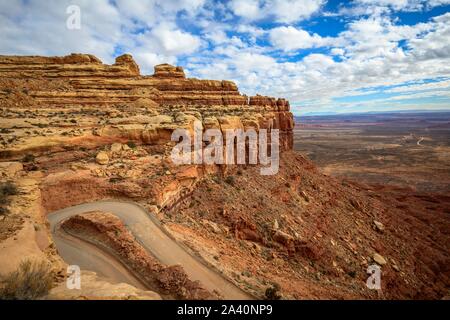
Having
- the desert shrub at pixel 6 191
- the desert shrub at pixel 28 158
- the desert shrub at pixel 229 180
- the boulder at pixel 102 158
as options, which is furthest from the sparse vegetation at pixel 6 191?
the desert shrub at pixel 229 180

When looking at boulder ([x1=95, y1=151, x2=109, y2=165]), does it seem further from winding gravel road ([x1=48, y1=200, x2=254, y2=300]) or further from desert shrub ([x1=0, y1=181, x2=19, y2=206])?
A: desert shrub ([x1=0, y1=181, x2=19, y2=206])

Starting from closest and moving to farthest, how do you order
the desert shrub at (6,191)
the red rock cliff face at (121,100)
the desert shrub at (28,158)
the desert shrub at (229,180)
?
the desert shrub at (6,191) < the desert shrub at (28,158) < the red rock cliff face at (121,100) < the desert shrub at (229,180)

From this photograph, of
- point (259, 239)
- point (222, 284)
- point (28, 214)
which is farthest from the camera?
point (259, 239)

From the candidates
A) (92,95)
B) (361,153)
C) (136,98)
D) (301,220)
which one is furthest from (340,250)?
(361,153)

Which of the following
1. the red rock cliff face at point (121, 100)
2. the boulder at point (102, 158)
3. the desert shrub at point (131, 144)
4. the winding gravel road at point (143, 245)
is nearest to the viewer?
the winding gravel road at point (143, 245)

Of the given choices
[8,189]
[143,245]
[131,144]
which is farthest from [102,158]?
[143,245]

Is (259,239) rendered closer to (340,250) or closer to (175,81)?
(340,250)

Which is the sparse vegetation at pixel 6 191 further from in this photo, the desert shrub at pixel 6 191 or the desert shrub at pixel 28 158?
the desert shrub at pixel 28 158
